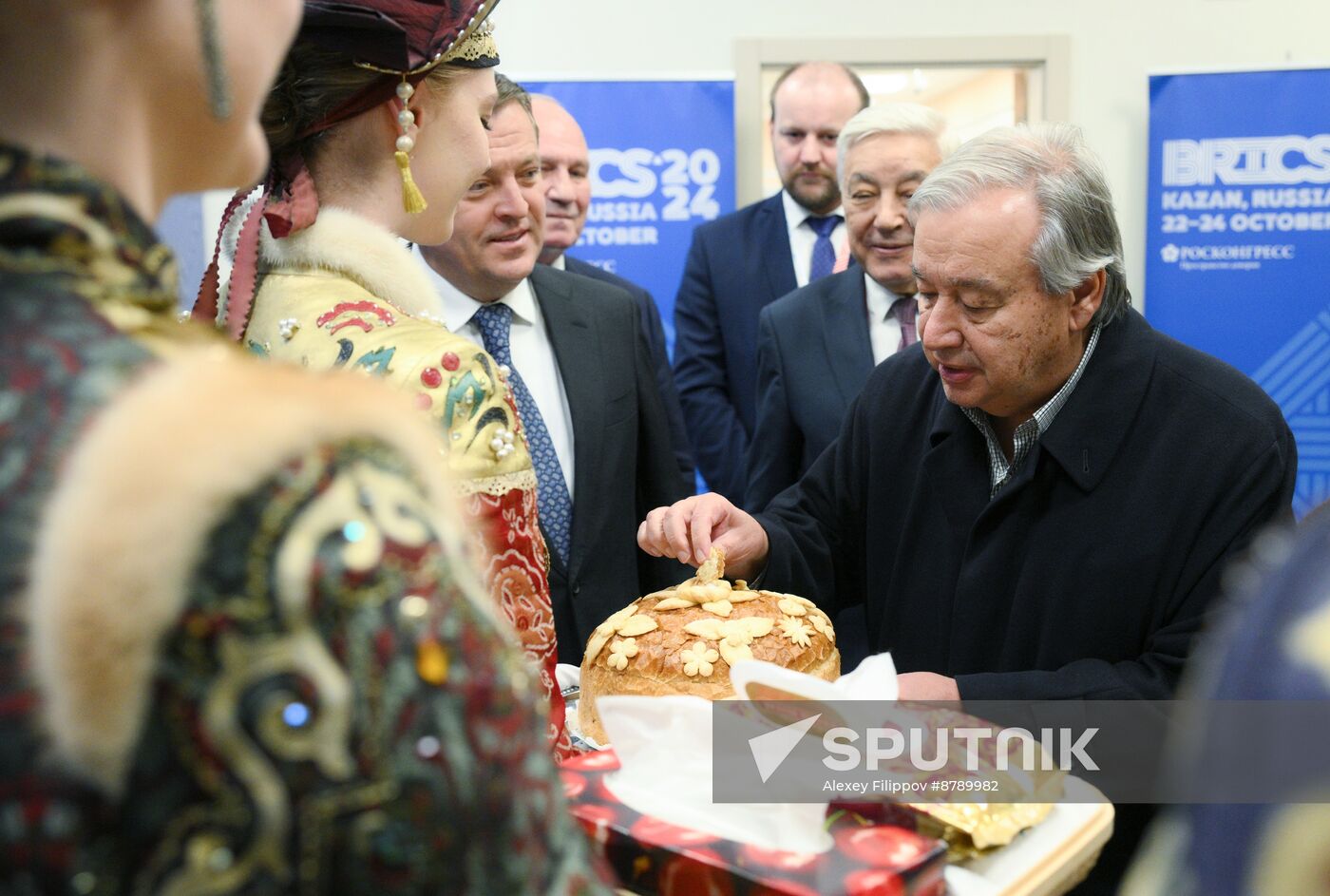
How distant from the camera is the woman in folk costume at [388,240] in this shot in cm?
139

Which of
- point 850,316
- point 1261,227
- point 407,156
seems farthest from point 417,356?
point 1261,227

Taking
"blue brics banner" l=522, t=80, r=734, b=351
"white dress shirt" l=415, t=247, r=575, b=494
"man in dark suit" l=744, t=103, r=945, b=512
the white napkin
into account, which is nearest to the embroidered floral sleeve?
the white napkin

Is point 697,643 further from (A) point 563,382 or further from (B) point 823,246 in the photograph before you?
(B) point 823,246

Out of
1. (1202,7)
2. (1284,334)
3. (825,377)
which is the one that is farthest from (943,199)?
(1202,7)

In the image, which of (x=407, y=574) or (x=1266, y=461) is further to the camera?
(x=1266, y=461)

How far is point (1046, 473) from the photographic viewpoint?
6.99 ft

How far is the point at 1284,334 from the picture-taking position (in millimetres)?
5590

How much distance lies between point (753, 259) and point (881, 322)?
3.39 ft

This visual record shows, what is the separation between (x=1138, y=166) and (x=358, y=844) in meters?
6.23

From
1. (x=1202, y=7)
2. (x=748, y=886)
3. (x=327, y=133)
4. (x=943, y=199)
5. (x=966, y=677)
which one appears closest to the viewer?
(x=748, y=886)

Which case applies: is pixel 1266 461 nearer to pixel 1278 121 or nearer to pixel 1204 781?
pixel 1204 781

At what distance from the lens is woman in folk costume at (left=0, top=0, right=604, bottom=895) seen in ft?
1.75

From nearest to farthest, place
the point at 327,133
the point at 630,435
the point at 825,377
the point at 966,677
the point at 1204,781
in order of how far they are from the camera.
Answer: the point at 1204,781 < the point at 327,133 < the point at 966,677 < the point at 630,435 < the point at 825,377

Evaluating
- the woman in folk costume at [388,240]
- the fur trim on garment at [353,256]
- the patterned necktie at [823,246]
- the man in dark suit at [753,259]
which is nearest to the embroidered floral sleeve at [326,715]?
the woman in folk costume at [388,240]
